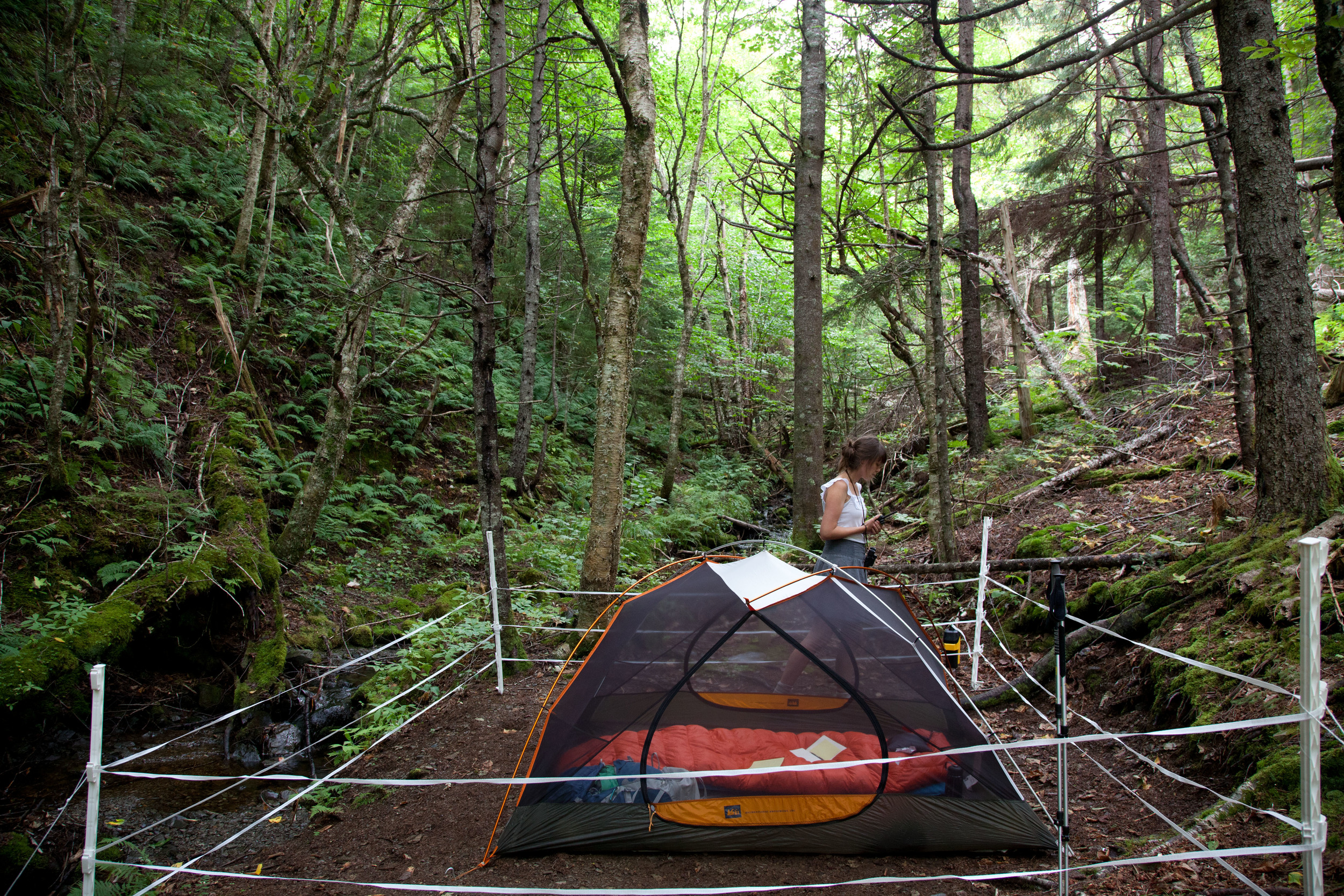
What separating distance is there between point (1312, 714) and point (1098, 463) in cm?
738

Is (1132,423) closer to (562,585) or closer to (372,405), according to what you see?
(562,585)

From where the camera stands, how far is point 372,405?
10.9 m

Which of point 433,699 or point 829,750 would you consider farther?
point 433,699

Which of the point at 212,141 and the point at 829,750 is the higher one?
the point at 212,141

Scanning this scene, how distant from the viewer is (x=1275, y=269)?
3.99 meters

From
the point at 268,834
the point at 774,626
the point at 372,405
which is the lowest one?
the point at 268,834

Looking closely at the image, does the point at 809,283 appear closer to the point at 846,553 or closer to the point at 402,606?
the point at 846,553

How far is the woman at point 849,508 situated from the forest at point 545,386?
1.55 feet

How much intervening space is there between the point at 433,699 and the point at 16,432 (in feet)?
15.9

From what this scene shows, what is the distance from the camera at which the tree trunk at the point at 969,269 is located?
10.4 m

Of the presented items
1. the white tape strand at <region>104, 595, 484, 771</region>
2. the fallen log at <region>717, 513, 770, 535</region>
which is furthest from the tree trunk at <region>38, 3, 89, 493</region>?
the fallen log at <region>717, 513, 770, 535</region>

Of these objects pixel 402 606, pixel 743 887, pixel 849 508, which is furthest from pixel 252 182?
pixel 743 887

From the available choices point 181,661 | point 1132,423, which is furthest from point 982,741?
point 1132,423

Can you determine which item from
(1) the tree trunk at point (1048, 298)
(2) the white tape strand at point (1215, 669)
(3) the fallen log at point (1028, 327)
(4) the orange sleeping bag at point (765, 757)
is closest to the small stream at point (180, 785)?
(4) the orange sleeping bag at point (765, 757)
